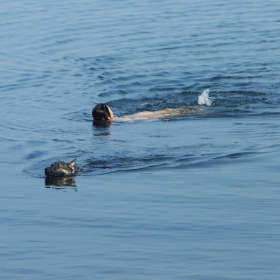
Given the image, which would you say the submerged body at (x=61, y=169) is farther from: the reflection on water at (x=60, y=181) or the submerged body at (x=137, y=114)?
the submerged body at (x=137, y=114)

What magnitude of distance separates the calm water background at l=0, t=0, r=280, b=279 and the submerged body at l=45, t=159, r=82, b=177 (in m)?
0.19

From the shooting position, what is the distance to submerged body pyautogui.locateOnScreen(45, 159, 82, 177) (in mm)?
12000

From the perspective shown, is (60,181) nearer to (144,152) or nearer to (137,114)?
(144,152)

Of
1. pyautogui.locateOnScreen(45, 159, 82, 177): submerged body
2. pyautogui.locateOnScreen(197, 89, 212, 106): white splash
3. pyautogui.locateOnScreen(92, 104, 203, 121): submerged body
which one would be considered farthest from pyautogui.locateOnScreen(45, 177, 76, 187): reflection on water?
pyautogui.locateOnScreen(197, 89, 212, 106): white splash

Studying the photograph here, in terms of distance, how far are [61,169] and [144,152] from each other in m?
1.82

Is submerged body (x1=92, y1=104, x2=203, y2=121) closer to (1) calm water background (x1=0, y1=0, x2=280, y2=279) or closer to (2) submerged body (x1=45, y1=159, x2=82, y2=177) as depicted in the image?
(1) calm water background (x1=0, y1=0, x2=280, y2=279)

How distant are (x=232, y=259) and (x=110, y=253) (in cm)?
139

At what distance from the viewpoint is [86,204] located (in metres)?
10.7

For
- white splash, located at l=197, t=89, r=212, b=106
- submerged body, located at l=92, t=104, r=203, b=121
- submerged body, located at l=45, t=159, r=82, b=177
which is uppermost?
white splash, located at l=197, t=89, r=212, b=106

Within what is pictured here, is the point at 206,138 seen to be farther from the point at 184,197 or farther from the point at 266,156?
the point at 184,197

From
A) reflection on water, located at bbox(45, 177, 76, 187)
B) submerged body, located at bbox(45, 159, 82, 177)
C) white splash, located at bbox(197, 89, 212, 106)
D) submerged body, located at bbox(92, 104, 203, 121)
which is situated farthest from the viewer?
white splash, located at bbox(197, 89, 212, 106)

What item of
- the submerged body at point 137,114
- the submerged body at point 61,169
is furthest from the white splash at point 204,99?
the submerged body at point 61,169

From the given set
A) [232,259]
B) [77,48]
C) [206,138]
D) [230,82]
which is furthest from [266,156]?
[77,48]

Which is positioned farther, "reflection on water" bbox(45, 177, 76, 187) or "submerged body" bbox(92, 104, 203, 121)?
"submerged body" bbox(92, 104, 203, 121)
